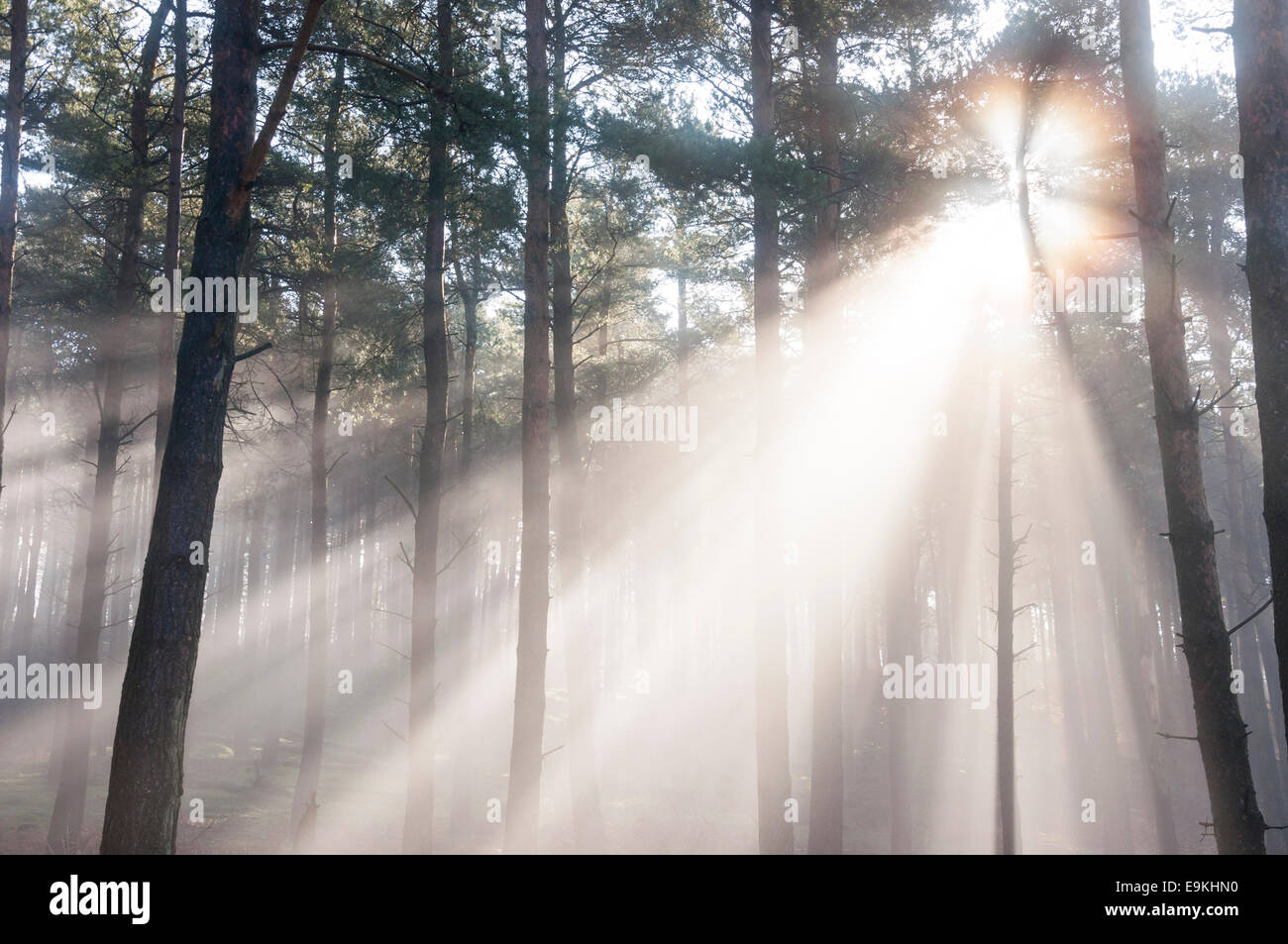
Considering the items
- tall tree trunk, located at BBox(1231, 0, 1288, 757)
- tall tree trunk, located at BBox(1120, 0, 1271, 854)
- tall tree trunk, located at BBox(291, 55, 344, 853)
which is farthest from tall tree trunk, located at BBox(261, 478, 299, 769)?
tall tree trunk, located at BBox(1231, 0, 1288, 757)

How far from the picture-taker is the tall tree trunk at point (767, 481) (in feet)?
31.7

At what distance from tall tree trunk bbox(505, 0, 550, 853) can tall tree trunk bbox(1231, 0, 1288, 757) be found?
6250mm

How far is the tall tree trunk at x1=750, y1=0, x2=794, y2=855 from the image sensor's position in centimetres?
967

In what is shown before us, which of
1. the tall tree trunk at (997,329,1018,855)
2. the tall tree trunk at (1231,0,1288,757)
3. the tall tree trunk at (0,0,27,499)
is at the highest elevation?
the tall tree trunk at (0,0,27,499)

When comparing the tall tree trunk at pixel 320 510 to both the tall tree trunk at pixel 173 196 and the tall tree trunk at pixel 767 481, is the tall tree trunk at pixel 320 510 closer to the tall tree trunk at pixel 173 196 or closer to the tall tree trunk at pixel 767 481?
the tall tree trunk at pixel 173 196

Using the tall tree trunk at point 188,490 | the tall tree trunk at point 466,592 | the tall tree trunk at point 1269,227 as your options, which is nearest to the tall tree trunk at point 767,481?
the tall tree trunk at point 1269,227

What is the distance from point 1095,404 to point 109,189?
2120 centimetres

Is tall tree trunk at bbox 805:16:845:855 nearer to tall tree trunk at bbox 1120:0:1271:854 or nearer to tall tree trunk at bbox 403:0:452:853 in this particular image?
tall tree trunk at bbox 1120:0:1271:854

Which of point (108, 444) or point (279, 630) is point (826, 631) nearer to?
point (108, 444)

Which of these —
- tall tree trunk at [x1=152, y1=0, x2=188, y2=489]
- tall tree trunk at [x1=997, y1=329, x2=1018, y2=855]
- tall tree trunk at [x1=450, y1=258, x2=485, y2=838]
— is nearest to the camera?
tall tree trunk at [x1=152, y1=0, x2=188, y2=489]

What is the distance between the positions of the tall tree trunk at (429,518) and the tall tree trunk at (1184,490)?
26.8 ft

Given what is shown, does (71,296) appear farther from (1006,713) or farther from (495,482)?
(1006,713)
